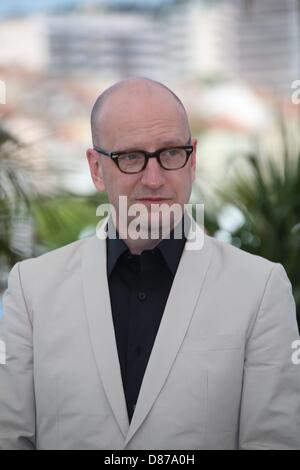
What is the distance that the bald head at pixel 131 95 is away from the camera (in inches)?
63.7

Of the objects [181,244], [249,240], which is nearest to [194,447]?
[181,244]

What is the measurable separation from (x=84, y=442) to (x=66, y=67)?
788cm

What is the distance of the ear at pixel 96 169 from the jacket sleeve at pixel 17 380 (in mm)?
281

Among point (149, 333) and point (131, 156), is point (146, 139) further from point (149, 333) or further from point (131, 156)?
point (149, 333)

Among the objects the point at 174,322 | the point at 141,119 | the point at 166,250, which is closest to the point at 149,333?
the point at 174,322

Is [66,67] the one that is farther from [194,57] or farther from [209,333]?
[209,333]

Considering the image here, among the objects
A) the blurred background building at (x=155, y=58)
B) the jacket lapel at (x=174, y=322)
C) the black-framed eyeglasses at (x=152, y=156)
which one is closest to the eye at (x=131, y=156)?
the black-framed eyeglasses at (x=152, y=156)

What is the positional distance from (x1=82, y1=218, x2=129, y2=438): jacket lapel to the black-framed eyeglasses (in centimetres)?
22

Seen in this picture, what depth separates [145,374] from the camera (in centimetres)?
154

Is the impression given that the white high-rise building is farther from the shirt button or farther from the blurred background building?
the shirt button

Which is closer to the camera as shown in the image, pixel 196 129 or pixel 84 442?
pixel 84 442

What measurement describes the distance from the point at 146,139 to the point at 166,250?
0.24m

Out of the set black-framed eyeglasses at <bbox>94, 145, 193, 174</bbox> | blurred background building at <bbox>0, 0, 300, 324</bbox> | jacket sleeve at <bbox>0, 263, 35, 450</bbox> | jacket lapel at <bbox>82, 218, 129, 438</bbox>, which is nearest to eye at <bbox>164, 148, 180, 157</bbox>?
black-framed eyeglasses at <bbox>94, 145, 193, 174</bbox>
